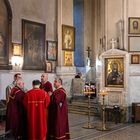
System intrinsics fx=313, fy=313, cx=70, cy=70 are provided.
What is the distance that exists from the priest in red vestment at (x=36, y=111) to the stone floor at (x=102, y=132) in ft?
7.17

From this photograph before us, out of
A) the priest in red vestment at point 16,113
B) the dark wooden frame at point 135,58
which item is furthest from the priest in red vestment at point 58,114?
the dark wooden frame at point 135,58

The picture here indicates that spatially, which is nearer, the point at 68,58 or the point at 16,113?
the point at 16,113

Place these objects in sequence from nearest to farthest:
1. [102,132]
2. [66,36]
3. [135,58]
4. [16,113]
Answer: [16,113], [102,132], [135,58], [66,36]

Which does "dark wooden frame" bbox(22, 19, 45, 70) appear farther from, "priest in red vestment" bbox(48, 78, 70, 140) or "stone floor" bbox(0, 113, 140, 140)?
"priest in red vestment" bbox(48, 78, 70, 140)

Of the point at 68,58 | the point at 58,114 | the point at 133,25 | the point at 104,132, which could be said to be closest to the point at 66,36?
the point at 68,58

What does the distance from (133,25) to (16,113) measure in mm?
7271

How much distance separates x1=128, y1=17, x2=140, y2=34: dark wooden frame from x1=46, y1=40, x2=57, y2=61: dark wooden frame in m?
4.01

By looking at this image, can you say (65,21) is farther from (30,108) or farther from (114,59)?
(30,108)

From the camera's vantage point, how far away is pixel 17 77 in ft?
25.7

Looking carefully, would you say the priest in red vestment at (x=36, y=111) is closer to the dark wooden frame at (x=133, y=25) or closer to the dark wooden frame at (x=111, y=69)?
the dark wooden frame at (x=111, y=69)

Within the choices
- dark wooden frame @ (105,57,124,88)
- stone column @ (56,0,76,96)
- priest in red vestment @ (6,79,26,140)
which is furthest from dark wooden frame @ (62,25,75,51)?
priest in red vestment @ (6,79,26,140)

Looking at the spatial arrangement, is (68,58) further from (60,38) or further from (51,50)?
(51,50)

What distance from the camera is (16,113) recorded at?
755cm

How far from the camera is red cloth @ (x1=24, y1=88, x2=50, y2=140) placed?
24.0 ft
